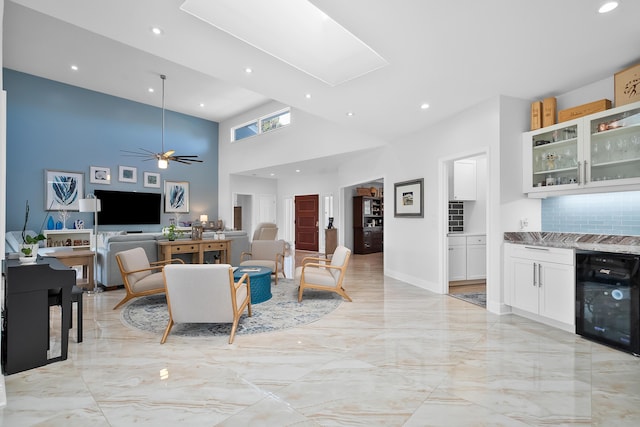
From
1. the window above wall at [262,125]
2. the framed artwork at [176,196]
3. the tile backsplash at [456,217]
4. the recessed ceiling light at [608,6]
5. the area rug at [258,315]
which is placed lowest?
the area rug at [258,315]

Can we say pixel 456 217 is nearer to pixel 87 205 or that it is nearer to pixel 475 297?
pixel 475 297

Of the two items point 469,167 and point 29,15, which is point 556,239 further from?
point 29,15

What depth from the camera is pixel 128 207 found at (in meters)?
8.78

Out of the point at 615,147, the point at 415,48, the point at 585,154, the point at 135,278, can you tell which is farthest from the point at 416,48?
the point at 135,278

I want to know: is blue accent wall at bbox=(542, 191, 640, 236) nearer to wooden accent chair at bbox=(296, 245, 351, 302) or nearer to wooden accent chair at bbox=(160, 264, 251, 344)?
wooden accent chair at bbox=(296, 245, 351, 302)

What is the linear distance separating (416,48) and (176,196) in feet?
28.9

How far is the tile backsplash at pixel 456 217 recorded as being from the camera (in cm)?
601

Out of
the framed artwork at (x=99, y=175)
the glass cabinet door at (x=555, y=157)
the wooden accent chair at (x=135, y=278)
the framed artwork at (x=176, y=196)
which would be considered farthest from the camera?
the framed artwork at (x=176, y=196)

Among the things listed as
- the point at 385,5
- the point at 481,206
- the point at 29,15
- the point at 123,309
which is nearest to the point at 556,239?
the point at 481,206

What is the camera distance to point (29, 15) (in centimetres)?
501

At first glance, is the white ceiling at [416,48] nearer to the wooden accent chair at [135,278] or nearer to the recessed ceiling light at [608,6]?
the recessed ceiling light at [608,6]

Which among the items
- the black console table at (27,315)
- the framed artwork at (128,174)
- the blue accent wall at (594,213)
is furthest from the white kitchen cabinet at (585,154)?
the framed artwork at (128,174)

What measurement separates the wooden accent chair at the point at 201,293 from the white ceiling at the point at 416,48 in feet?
6.79

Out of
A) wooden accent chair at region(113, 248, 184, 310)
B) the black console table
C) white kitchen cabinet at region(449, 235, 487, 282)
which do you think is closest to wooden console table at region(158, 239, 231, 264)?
wooden accent chair at region(113, 248, 184, 310)
